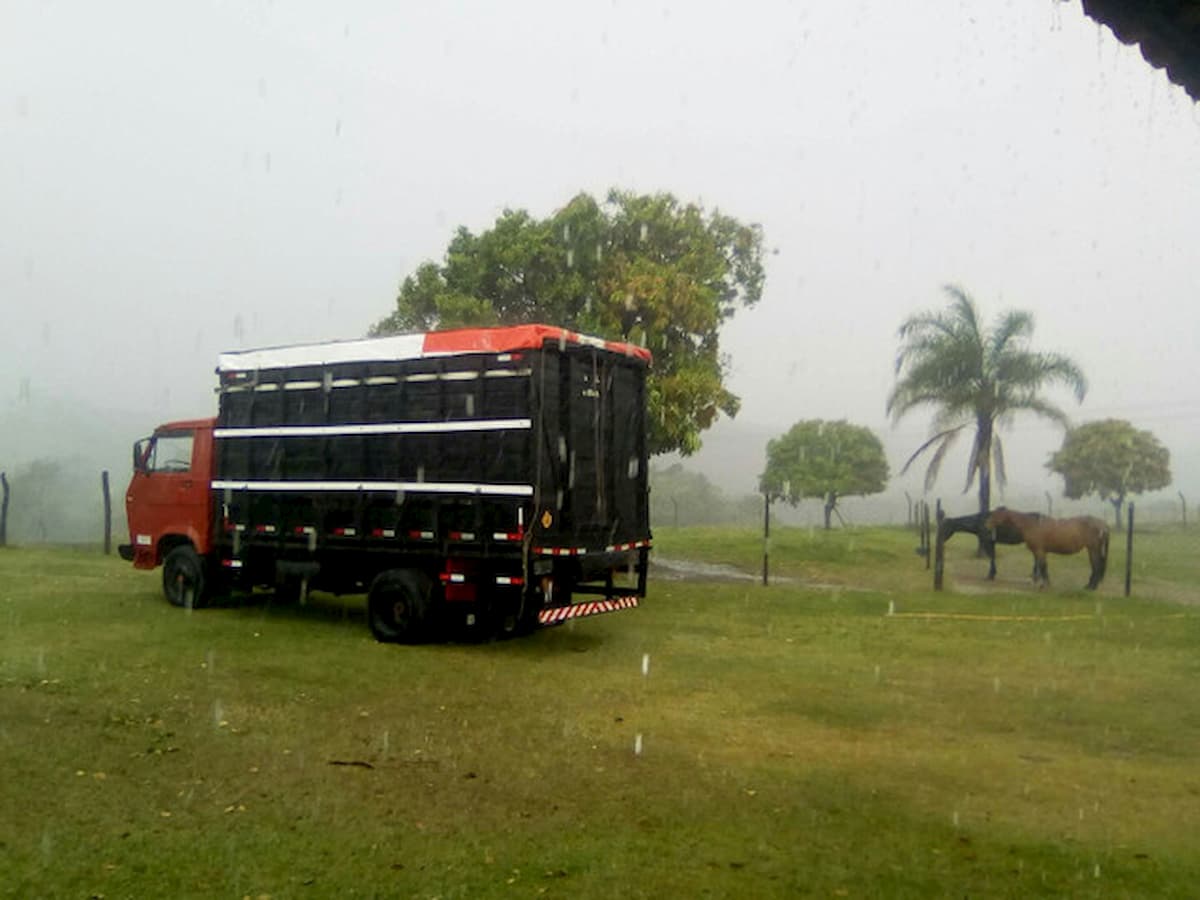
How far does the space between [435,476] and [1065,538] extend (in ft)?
43.9

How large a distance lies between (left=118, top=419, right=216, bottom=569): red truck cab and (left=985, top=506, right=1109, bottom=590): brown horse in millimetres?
14361

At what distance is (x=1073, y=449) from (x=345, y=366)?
141ft

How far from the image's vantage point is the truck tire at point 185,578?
1293cm

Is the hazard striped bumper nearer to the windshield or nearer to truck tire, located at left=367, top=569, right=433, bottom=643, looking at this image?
truck tire, located at left=367, top=569, right=433, bottom=643

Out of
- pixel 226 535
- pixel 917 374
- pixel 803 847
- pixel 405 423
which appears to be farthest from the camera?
pixel 917 374

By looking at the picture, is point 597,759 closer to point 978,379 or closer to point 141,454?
point 141,454

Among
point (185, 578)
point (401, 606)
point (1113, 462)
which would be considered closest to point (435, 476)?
point (401, 606)

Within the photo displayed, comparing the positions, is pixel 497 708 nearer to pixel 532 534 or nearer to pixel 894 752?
pixel 532 534

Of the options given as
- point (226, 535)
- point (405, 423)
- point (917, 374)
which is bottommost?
point (226, 535)

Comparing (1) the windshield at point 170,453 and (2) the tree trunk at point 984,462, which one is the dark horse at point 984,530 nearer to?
(2) the tree trunk at point 984,462

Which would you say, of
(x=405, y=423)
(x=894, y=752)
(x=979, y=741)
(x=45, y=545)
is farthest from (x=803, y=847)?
(x=45, y=545)

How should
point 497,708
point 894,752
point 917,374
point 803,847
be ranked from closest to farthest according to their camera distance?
1. point 803,847
2. point 894,752
3. point 497,708
4. point 917,374

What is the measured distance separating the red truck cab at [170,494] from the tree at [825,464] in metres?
34.9

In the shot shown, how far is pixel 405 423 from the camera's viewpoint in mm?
10812
